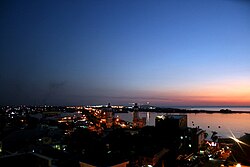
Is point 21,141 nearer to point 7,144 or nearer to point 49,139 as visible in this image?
point 7,144

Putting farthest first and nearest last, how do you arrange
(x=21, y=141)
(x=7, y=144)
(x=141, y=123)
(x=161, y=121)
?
1. (x=141, y=123)
2. (x=161, y=121)
3. (x=21, y=141)
4. (x=7, y=144)

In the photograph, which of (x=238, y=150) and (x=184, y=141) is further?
(x=184, y=141)

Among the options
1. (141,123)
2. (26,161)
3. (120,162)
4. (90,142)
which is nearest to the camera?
(26,161)

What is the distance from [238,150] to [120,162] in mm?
2129

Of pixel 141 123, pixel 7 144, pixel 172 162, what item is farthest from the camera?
pixel 141 123

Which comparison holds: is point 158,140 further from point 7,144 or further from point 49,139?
point 7,144

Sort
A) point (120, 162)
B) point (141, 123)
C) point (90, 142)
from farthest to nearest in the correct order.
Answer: point (141, 123) < point (90, 142) < point (120, 162)

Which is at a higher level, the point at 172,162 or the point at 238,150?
the point at 238,150

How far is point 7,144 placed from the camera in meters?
7.97

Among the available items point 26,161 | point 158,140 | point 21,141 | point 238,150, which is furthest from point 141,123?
point 26,161

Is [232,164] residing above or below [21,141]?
above

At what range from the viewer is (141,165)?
6234 millimetres

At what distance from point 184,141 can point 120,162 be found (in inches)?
271

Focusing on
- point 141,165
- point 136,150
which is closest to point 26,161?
point 141,165
